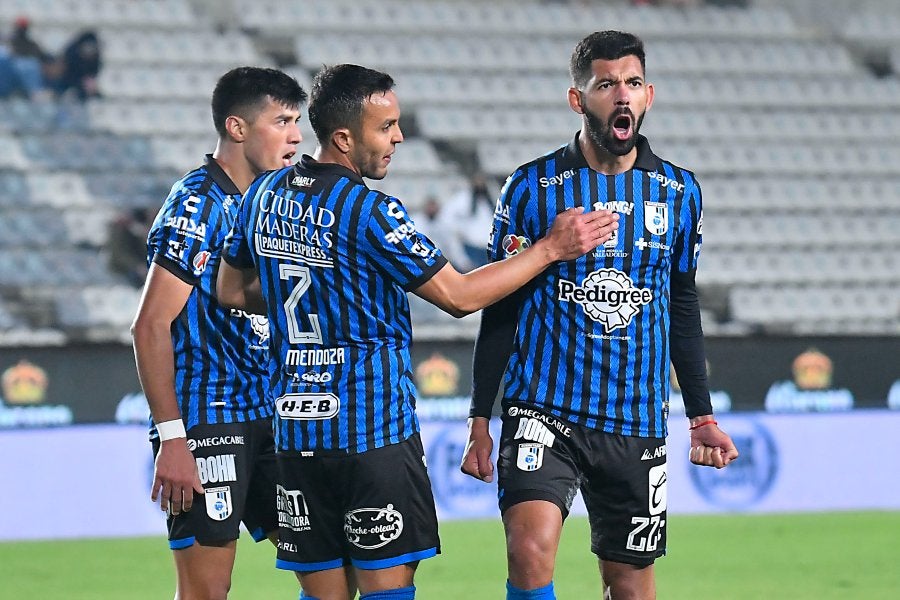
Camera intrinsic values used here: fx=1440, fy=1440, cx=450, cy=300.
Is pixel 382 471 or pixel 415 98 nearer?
pixel 382 471

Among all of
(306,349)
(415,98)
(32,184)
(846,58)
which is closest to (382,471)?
(306,349)

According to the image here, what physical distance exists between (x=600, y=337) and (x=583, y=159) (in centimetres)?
53

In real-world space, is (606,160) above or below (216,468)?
above

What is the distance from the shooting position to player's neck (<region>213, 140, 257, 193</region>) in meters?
4.40

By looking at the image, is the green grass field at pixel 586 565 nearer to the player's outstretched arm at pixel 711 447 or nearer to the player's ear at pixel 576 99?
the player's outstretched arm at pixel 711 447

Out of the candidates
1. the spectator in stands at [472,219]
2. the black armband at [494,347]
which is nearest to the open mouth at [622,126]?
the black armband at [494,347]

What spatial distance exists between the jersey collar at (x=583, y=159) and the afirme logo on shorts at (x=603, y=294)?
0.34 metres

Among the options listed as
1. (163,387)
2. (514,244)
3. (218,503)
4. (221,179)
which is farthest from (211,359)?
(514,244)

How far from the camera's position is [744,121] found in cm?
1459

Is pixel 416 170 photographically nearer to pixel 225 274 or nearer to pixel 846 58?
pixel 846 58

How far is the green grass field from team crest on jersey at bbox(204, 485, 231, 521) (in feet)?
7.98

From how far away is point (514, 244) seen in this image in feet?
13.9

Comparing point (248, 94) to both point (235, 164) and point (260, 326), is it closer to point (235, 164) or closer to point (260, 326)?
point (235, 164)

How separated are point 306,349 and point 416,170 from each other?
9957 mm
